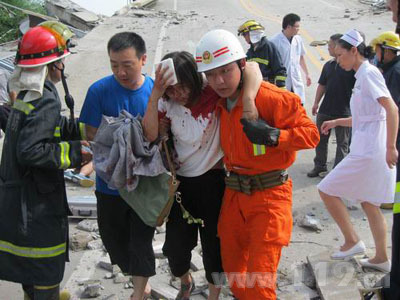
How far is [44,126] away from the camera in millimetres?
3035

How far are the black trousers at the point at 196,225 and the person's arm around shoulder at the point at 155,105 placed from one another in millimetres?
420

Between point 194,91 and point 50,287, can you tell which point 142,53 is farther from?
point 50,287

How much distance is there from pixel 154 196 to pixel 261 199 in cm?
72

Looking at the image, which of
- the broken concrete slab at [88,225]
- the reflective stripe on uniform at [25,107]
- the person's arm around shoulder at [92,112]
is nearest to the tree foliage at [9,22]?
the broken concrete slab at [88,225]

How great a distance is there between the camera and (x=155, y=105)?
10.5 ft

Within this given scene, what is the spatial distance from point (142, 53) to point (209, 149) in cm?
79

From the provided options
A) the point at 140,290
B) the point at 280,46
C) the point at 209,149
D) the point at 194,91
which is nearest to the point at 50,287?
the point at 140,290

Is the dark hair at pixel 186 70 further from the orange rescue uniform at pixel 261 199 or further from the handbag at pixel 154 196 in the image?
the handbag at pixel 154 196

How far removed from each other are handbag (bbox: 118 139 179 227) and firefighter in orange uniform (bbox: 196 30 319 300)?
0.38m

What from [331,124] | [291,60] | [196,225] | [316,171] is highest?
[331,124]

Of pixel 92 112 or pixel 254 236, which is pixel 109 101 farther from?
pixel 254 236

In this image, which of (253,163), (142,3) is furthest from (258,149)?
(142,3)

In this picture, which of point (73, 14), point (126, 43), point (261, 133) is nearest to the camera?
point (261, 133)

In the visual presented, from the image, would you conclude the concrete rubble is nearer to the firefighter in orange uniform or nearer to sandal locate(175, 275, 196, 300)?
sandal locate(175, 275, 196, 300)
